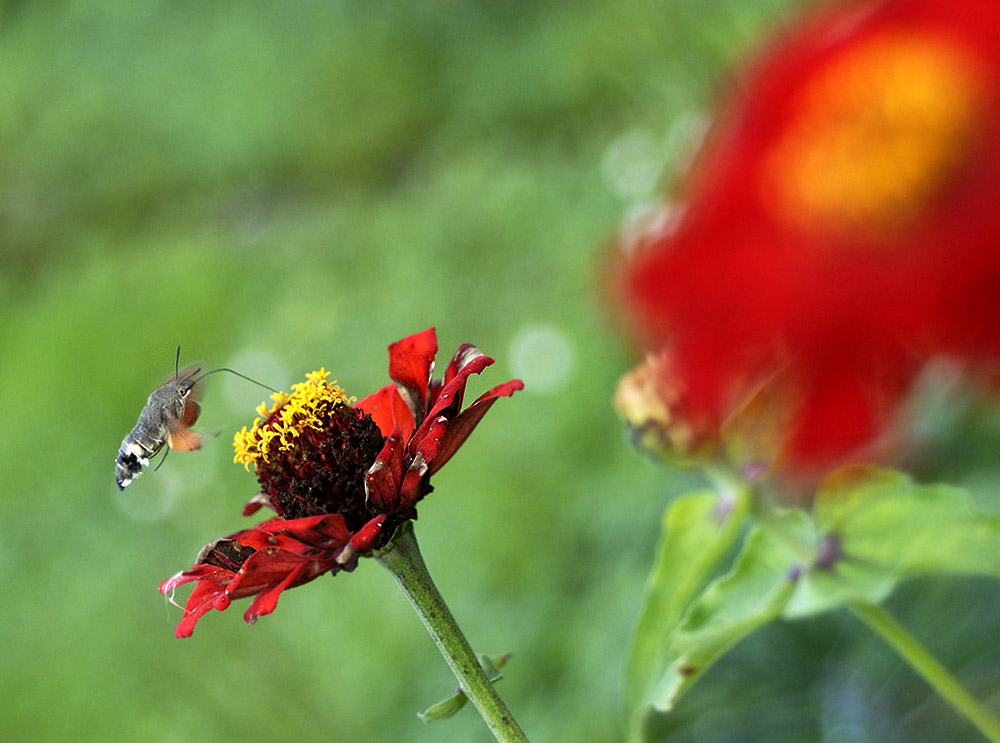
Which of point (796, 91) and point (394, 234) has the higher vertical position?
point (394, 234)

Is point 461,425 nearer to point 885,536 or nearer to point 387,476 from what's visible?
point 387,476

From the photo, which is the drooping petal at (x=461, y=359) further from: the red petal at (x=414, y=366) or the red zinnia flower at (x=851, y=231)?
the red zinnia flower at (x=851, y=231)

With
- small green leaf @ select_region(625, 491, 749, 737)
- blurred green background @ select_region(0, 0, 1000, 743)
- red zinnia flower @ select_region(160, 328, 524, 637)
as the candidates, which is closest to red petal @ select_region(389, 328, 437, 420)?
red zinnia flower @ select_region(160, 328, 524, 637)

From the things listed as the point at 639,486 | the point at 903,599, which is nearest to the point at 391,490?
the point at 903,599

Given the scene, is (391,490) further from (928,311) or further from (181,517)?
(181,517)

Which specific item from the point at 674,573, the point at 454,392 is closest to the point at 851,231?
the point at 454,392

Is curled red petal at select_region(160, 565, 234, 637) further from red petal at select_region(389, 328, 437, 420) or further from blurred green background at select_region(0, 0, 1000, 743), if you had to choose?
blurred green background at select_region(0, 0, 1000, 743)

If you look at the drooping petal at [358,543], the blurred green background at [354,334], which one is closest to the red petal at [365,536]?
the drooping petal at [358,543]
